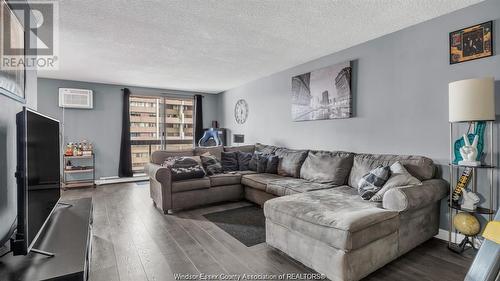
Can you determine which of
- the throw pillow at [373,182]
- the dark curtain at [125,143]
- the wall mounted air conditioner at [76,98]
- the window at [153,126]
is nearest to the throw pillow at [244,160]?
the throw pillow at [373,182]

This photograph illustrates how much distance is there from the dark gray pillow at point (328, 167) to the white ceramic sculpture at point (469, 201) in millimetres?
1169

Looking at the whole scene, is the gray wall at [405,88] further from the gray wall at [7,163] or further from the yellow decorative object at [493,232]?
the gray wall at [7,163]

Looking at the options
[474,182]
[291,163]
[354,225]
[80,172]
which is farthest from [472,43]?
[80,172]

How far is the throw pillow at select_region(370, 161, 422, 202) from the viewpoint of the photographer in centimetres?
231

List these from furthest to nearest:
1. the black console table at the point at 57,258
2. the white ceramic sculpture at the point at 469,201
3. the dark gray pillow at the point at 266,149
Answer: the dark gray pillow at the point at 266,149 → the white ceramic sculpture at the point at 469,201 → the black console table at the point at 57,258

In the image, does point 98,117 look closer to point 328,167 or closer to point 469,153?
point 328,167

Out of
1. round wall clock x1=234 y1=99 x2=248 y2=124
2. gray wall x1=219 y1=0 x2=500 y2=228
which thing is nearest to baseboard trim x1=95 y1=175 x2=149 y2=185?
round wall clock x1=234 y1=99 x2=248 y2=124

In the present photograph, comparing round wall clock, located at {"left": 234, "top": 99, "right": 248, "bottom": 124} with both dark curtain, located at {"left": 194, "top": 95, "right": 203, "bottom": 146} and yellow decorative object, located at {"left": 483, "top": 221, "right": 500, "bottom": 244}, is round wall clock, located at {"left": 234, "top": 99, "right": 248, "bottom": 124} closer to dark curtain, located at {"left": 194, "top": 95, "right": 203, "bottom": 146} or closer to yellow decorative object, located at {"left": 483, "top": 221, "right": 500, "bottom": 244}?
dark curtain, located at {"left": 194, "top": 95, "right": 203, "bottom": 146}

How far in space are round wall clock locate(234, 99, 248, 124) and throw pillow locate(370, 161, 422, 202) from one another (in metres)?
3.89

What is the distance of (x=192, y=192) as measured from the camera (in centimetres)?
367

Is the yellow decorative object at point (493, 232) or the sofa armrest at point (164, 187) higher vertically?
the yellow decorative object at point (493, 232)

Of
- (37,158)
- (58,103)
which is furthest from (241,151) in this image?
(58,103)

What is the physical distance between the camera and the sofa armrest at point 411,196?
204 centimetres

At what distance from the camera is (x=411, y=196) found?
209 cm
